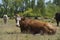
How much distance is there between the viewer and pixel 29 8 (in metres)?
89.8

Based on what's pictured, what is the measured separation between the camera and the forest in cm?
7869

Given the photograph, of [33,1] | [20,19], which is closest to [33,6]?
[33,1]

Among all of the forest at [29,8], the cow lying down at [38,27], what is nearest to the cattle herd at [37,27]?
the cow lying down at [38,27]

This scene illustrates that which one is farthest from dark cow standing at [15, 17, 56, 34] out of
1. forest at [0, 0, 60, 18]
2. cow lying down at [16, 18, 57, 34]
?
forest at [0, 0, 60, 18]

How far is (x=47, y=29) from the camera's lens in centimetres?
1353

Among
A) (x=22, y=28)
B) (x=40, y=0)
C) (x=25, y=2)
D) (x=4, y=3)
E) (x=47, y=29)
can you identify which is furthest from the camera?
(x=25, y=2)

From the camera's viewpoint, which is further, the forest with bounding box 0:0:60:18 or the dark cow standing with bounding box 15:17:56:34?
the forest with bounding box 0:0:60:18

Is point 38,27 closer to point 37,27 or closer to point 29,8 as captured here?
point 37,27

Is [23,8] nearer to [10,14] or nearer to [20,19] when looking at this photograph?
[10,14]

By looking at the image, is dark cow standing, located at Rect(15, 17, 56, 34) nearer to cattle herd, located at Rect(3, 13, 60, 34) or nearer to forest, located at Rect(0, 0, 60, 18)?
cattle herd, located at Rect(3, 13, 60, 34)

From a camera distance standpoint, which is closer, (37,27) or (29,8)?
(37,27)

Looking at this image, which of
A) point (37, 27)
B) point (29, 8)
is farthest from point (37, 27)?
point (29, 8)

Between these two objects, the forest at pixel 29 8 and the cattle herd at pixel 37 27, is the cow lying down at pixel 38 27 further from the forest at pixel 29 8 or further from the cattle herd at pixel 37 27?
the forest at pixel 29 8

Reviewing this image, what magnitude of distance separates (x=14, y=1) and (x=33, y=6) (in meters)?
7.72
